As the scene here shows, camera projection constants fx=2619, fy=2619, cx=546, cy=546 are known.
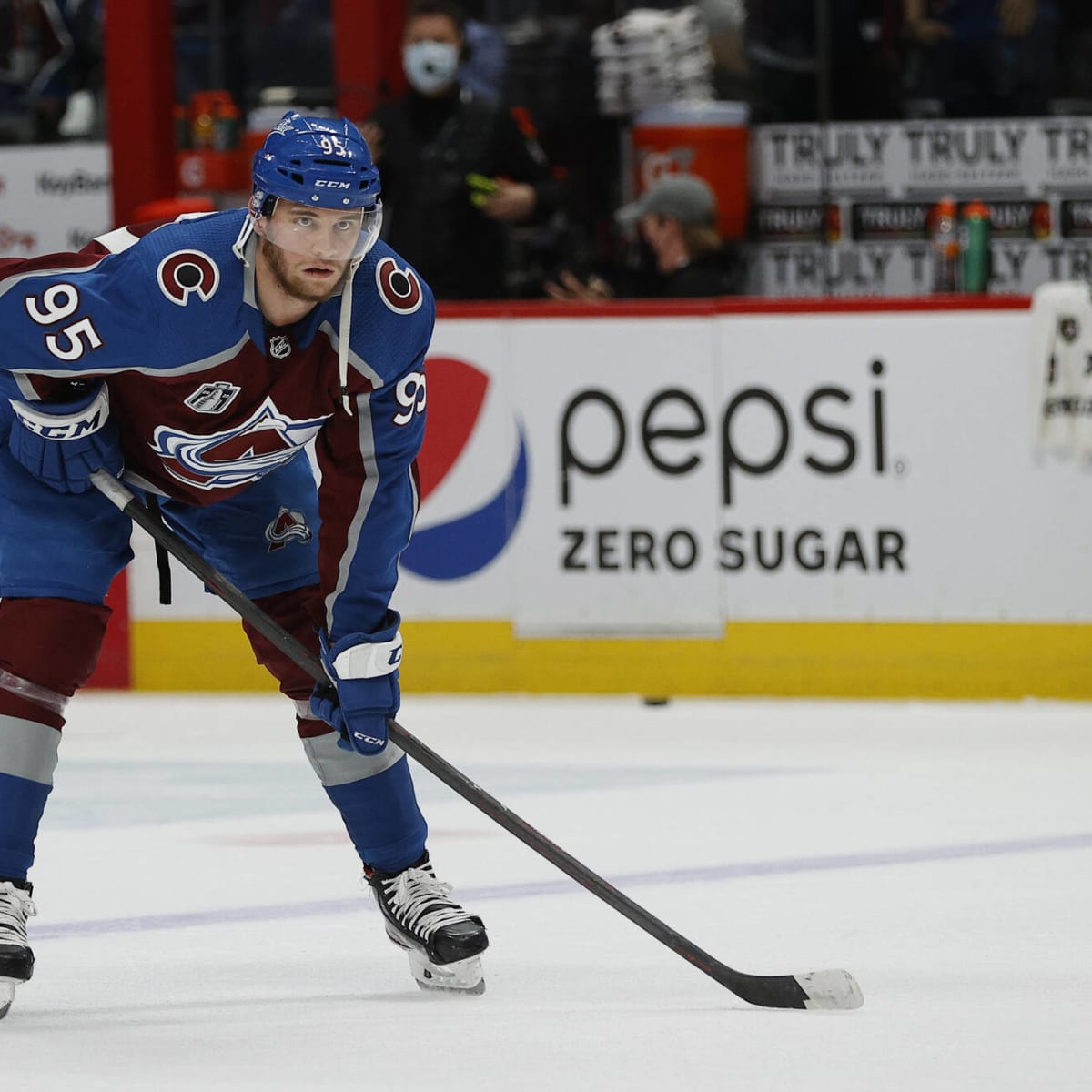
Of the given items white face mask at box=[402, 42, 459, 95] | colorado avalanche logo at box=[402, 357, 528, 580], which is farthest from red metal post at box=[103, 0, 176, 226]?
colorado avalanche logo at box=[402, 357, 528, 580]

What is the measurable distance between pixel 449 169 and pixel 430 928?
417 cm

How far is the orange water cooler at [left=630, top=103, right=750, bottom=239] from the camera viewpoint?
346 inches

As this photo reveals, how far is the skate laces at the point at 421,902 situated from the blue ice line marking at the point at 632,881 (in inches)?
20.7

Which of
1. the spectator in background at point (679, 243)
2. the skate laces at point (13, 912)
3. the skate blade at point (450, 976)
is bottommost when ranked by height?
the skate blade at point (450, 976)

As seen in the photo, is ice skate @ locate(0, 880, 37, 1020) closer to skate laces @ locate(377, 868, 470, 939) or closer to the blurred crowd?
skate laces @ locate(377, 868, 470, 939)

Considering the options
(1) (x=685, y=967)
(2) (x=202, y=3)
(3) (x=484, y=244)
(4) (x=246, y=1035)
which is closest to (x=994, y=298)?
(3) (x=484, y=244)

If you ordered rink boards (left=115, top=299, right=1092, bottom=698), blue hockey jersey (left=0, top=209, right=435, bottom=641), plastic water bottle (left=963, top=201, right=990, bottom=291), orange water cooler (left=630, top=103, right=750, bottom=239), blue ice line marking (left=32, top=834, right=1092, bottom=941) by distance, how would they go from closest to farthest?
blue hockey jersey (left=0, top=209, right=435, bottom=641) < blue ice line marking (left=32, top=834, right=1092, bottom=941) < rink boards (left=115, top=299, right=1092, bottom=698) < plastic water bottle (left=963, top=201, right=990, bottom=291) < orange water cooler (left=630, top=103, right=750, bottom=239)

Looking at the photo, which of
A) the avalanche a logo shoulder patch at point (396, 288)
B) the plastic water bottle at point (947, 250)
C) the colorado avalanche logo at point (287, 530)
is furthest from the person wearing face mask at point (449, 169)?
the avalanche a logo shoulder patch at point (396, 288)

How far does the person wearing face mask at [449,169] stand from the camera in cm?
772

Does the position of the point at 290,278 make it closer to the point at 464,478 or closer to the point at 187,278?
the point at 187,278

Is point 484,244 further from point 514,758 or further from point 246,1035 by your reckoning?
point 246,1035

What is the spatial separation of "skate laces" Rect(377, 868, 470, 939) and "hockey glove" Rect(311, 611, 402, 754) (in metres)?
0.26

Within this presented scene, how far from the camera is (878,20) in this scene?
8.74 m

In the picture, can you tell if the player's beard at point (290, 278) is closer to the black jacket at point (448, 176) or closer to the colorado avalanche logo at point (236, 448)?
the colorado avalanche logo at point (236, 448)
